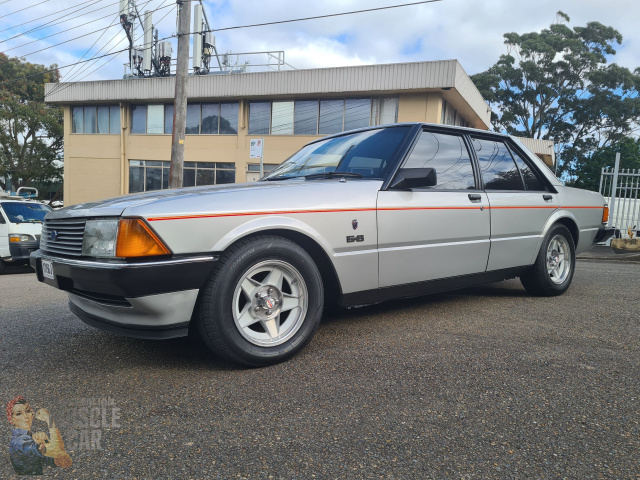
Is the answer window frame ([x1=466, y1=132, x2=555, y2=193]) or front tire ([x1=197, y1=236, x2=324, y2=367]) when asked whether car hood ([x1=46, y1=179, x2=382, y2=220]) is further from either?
window frame ([x1=466, y1=132, x2=555, y2=193])

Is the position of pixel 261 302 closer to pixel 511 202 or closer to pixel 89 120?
pixel 511 202

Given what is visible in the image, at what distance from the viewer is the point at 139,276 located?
2287 mm

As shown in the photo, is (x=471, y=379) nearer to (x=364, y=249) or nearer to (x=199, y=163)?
(x=364, y=249)

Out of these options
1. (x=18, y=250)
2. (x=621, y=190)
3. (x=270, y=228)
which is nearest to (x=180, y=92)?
(x=18, y=250)

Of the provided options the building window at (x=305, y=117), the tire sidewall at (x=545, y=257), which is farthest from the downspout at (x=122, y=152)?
the tire sidewall at (x=545, y=257)

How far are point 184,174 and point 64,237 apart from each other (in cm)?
1985

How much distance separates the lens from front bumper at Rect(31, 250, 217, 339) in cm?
230

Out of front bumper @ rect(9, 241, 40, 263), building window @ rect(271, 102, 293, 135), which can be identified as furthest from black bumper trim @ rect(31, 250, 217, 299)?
building window @ rect(271, 102, 293, 135)

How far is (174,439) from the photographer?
1848mm

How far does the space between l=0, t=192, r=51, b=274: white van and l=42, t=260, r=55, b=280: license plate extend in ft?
21.1

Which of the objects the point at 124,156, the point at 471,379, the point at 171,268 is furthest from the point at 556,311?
the point at 124,156

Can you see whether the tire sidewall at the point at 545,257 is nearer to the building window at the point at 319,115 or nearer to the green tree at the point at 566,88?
the building window at the point at 319,115

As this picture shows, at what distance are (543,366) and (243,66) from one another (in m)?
20.1

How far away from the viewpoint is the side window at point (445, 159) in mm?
3535
